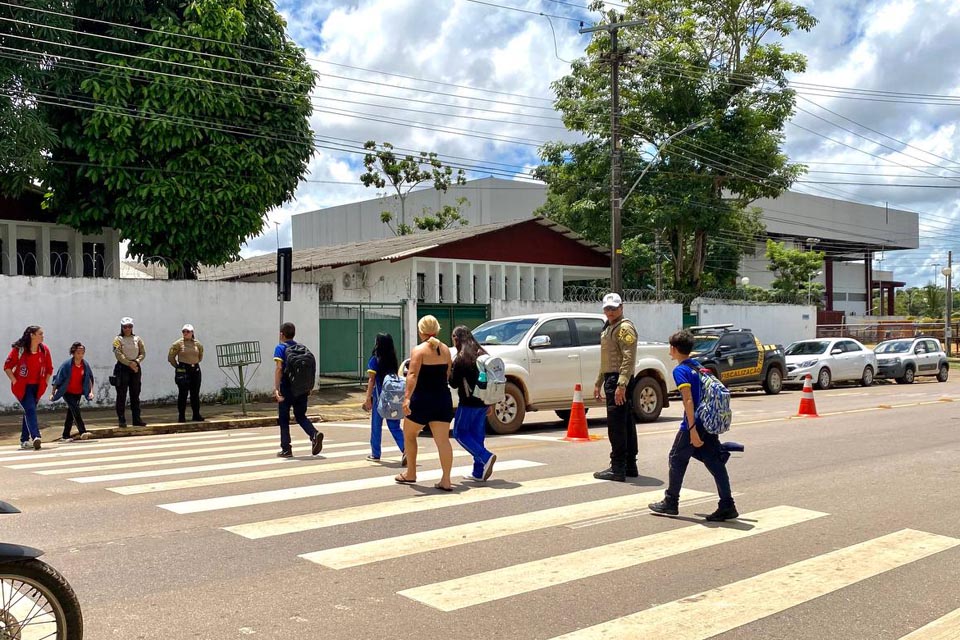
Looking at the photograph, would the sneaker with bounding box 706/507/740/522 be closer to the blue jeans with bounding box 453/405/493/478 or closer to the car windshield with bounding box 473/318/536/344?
the blue jeans with bounding box 453/405/493/478

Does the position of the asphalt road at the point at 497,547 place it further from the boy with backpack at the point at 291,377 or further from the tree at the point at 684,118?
the tree at the point at 684,118

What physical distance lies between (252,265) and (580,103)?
624 inches

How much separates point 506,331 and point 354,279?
48.6 ft

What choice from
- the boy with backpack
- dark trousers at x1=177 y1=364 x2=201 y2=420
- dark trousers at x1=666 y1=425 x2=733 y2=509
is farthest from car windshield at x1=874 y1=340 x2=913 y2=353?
dark trousers at x1=666 y1=425 x2=733 y2=509

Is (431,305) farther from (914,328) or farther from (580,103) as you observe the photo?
(914,328)

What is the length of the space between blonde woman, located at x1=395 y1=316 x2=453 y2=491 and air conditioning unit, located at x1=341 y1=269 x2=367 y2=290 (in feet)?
65.1

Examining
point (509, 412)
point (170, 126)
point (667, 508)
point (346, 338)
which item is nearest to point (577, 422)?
point (509, 412)

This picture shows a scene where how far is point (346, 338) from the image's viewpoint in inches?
916

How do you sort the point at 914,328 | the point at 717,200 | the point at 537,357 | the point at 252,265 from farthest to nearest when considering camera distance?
the point at 914,328 < the point at 252,265 < the point at 717,200 < the point at 537,357

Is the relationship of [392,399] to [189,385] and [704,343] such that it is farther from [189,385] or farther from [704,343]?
[704,343]

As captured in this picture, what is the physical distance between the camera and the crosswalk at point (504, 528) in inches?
209

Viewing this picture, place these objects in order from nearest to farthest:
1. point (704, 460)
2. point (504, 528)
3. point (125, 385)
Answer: point (504, 528)
point (704, 460)
point (125, 385)

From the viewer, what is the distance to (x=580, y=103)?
116 ft

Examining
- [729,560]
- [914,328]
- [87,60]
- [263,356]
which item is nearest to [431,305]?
[263,356]
